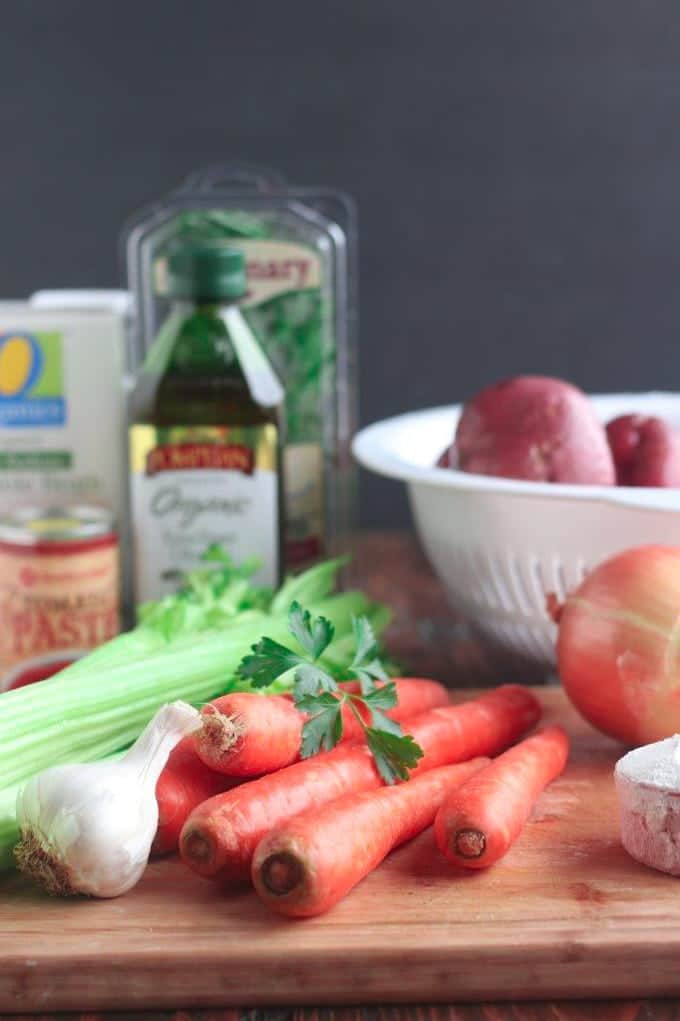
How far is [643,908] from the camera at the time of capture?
2.93 ft

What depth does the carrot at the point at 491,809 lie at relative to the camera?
934 mm

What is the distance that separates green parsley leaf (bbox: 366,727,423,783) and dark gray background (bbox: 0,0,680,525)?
4.73ft

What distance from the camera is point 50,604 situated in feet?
4.51

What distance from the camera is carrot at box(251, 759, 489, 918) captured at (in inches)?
33.9

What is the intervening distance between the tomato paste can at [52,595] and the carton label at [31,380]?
16 cm

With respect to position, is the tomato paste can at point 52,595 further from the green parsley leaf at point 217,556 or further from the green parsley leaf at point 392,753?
the green parsley leaf at point 392,753

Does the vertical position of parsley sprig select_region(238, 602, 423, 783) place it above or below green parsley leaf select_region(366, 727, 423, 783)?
above

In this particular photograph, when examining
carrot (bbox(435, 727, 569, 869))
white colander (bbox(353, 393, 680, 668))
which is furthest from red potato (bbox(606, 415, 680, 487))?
carrot (bbox(435, 727, 569, 869))

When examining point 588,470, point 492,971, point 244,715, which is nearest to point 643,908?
point 492,971

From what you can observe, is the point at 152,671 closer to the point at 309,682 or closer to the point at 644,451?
the point at 309,682

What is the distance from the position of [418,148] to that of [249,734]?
1.53 meters

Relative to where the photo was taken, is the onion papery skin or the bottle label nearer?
the onion papery skin

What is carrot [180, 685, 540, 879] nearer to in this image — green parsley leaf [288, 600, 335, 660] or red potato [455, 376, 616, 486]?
green parsley leaf [288, 600, 335, 660]

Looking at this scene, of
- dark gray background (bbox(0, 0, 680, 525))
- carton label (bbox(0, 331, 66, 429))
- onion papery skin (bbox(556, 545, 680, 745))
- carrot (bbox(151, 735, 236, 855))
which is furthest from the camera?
dark gray background (bbox(0, 0, 680, 525))
